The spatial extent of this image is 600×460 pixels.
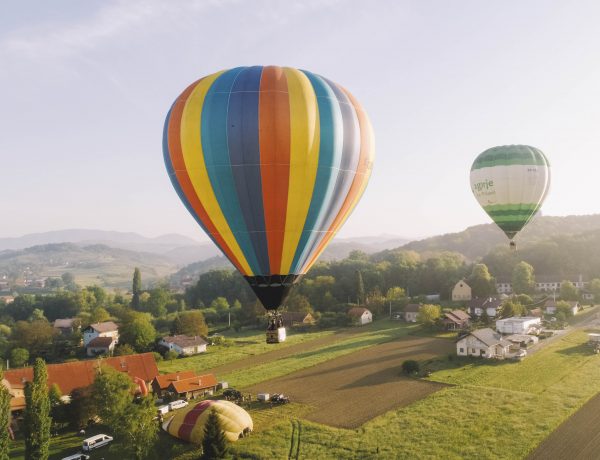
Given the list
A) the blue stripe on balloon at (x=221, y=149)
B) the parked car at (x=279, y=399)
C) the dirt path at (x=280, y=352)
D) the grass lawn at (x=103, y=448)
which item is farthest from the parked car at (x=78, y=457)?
the dirt path at (x=280, y=352)

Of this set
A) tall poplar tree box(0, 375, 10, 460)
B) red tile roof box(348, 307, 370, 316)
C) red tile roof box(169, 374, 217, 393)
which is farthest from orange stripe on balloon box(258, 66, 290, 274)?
red tile roof box(348, 307, 370, 316)

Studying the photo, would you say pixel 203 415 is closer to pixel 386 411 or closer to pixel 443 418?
pixel 386 411

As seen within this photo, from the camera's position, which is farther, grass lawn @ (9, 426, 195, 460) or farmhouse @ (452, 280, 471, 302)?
farmhouse @ (452, 280, 471, 302)

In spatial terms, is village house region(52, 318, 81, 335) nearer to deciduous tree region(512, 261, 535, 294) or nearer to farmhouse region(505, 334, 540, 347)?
farmhouse region(505, 334, 540, 347)

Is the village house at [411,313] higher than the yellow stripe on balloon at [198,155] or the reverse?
the reverse

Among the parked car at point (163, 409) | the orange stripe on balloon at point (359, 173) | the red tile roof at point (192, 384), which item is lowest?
the parked car at point (163, 409)

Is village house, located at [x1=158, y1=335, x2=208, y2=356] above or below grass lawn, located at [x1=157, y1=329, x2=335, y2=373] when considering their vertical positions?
above

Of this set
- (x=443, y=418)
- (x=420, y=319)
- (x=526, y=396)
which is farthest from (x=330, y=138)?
(x=420, y=319)

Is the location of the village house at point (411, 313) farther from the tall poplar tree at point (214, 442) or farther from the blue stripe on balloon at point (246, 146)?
the blue stripe on balloon at point (246, 146)
